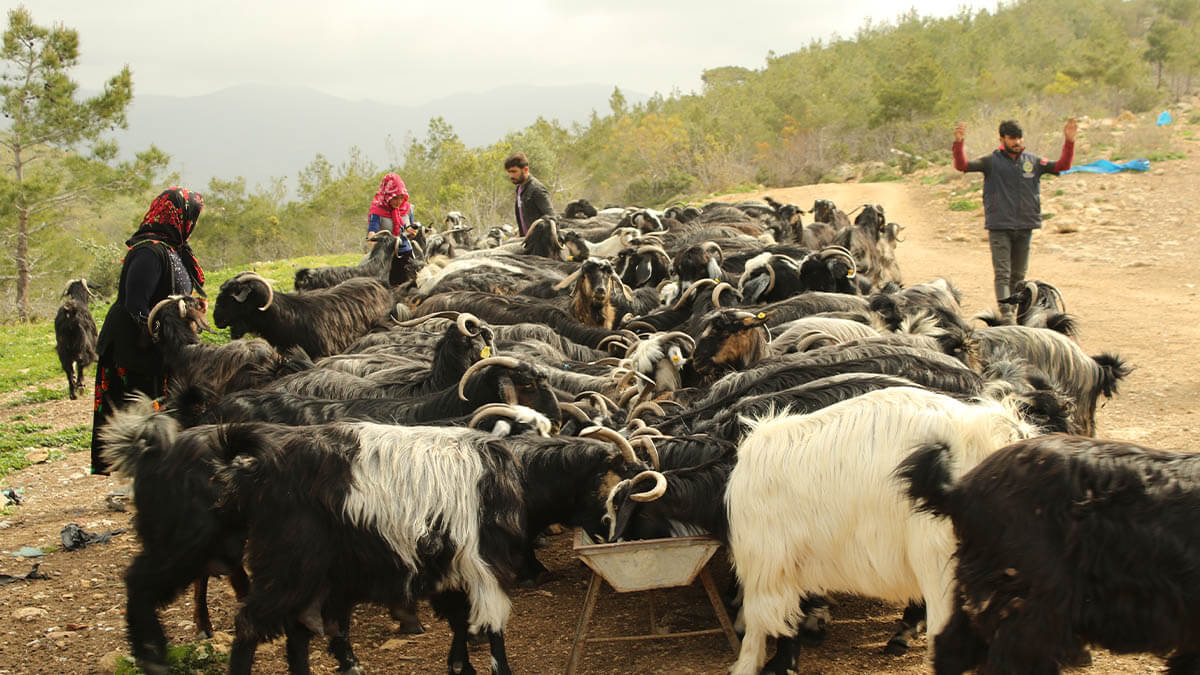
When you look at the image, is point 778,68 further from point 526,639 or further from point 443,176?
point 526,639

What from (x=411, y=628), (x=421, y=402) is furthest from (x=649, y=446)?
(x=421, y=402)

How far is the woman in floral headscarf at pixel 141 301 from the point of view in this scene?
20.1ft

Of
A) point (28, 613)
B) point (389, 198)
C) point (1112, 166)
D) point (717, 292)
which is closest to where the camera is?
point (28, 613)

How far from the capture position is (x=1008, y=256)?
1002 cm

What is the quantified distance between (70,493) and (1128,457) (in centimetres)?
733

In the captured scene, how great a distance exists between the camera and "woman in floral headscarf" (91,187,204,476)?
614 cm

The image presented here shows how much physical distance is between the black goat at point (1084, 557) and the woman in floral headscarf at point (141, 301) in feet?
17.2

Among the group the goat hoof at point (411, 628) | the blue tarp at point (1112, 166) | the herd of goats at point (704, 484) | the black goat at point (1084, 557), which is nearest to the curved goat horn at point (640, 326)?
the herd of goats at point (704, 484)

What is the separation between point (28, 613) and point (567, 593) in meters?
2.82

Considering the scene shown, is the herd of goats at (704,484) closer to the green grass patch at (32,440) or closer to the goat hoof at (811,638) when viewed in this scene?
the goat hoof at (811,638)

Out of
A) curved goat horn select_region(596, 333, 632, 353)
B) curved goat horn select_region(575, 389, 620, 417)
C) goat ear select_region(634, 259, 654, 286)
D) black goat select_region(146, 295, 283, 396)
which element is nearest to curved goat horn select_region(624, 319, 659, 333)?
curved goat horn select_region(596, 333, 632, 353)

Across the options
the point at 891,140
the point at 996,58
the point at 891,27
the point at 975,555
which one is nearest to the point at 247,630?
the point at 975,555

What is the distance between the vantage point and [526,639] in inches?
185

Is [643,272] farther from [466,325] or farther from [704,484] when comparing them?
A: [704,484]
